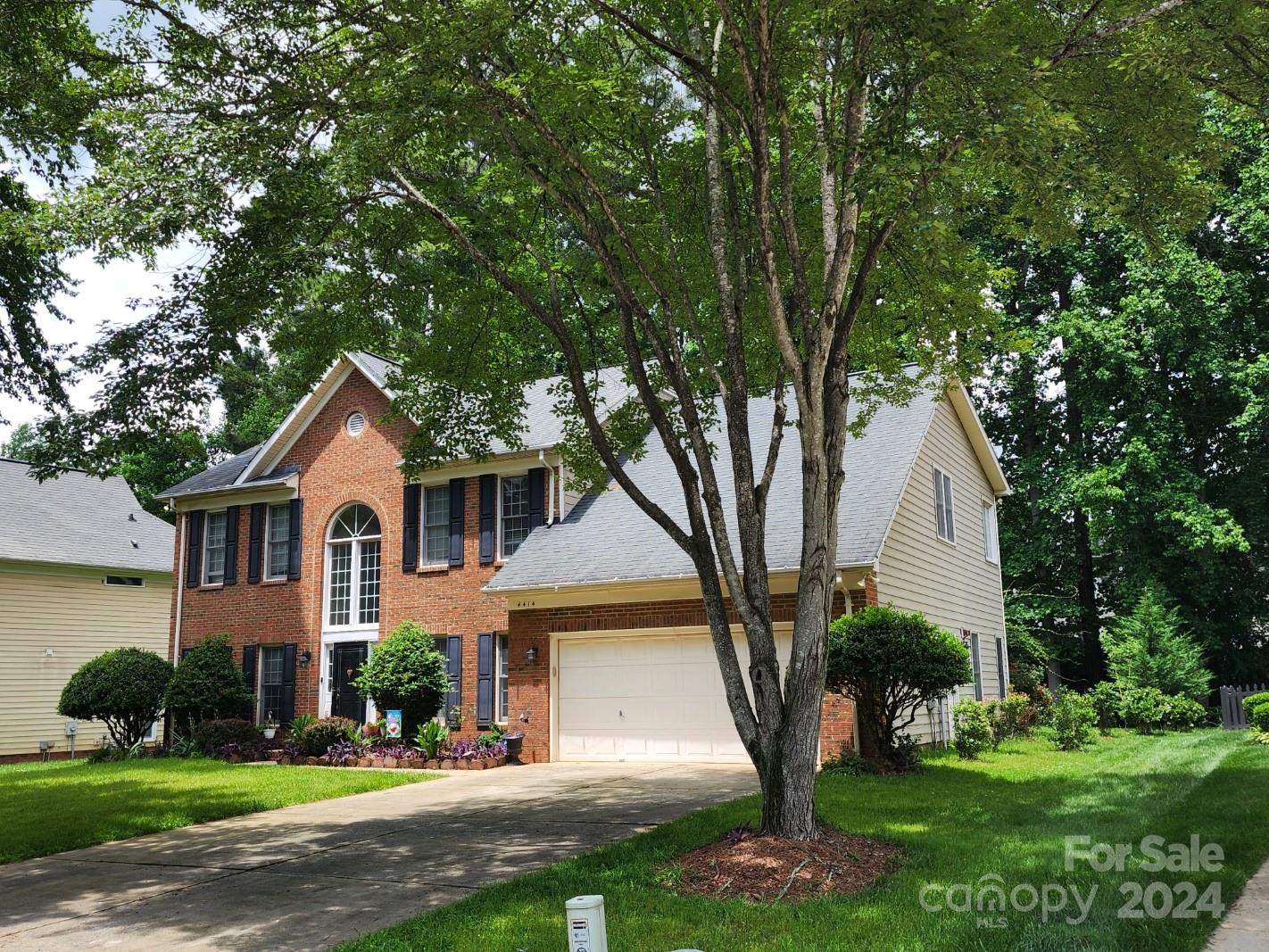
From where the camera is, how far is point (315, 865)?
8.38m

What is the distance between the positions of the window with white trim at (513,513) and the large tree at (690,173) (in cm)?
807

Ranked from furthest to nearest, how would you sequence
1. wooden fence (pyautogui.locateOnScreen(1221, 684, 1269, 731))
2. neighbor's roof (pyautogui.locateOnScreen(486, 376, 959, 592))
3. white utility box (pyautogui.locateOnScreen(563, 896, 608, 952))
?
wooden fence (pyautogui.locateOnScreen(1221, 684, 1269, 731)) < neighbor's roof (pyautogui.locateOnScreen(486, 376, 959, 592)) < white utility box (pyautogui.locateOnScreen(563, 896, 608, 952))

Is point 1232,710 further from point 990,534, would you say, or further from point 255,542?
point 255,542

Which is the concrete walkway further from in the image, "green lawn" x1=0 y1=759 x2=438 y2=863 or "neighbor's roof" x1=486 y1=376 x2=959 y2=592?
"green lawn" x1=0 y1=759 x2=438 y2=863

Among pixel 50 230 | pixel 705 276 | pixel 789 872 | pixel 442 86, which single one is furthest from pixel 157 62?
pixel 789 872

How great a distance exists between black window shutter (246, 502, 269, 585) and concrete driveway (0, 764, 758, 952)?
970 centimetres

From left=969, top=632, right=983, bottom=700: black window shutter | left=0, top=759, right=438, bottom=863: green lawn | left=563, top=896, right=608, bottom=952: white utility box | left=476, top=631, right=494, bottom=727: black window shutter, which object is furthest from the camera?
left=969, top=632, right=983, bottom=700: black window shutter

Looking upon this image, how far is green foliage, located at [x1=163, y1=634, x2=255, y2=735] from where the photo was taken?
19.7m

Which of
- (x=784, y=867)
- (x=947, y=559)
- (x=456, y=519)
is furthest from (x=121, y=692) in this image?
(x=784, y=867)

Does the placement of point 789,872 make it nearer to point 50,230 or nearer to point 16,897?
point 16,897

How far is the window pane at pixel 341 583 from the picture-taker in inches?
816

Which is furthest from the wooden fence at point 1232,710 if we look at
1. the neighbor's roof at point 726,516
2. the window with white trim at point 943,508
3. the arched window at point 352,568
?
the arched window at point 352,568

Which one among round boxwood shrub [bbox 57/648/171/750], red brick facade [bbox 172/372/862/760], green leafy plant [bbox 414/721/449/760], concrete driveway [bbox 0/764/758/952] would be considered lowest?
concrete driveway [bbox 0/764/758/952]

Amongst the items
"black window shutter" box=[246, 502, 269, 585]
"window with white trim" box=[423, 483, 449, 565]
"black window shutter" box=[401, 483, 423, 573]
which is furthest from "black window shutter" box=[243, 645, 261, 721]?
"window with white trim" box=[423, 483, 449, 565]
